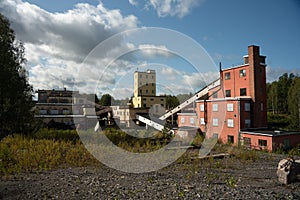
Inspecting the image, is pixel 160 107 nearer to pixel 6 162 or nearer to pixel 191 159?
pixel 191 159

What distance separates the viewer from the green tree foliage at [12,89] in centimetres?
1152

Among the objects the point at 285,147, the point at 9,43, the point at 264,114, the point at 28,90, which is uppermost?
the point at 9,43

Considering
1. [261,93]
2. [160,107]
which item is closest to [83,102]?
[160,107]

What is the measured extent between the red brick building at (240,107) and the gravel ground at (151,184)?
11.6m

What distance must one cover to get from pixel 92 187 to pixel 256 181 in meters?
5.20

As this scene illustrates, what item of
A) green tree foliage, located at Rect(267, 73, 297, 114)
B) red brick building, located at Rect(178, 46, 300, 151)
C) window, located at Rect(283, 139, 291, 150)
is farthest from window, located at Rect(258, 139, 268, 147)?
green tree foliage, located at Rect(267, 73, 297, 114)

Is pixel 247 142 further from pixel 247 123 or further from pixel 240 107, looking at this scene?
pixel 240 107

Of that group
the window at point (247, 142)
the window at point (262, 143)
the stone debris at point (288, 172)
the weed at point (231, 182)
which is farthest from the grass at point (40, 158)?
the window at point (247, 142)

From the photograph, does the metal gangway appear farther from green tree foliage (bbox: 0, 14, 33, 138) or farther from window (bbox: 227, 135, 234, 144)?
green tree foliage (bbox: 0, 14, 33, 138)

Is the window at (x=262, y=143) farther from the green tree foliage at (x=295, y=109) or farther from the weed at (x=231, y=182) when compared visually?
the green tree foliage at (x=295, y=109)

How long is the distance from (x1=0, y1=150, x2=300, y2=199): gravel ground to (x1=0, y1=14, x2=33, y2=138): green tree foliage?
18.4 ft

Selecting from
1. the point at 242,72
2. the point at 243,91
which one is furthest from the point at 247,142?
the point at 242,72

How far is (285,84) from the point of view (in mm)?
41469

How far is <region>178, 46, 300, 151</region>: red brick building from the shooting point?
19.6m
